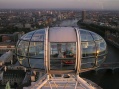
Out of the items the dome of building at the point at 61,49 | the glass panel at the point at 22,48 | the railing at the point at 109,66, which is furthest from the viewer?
the railing at the point at 109,66

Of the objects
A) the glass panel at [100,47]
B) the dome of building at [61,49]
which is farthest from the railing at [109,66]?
the dome of building at [61,49]

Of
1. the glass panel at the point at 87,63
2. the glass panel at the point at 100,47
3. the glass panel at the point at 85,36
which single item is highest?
the glass panel at the point at 85,36

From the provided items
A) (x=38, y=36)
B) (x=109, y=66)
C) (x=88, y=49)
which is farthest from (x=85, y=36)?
(x=109, y=66)

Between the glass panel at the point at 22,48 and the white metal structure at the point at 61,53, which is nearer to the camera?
the white metal structure at the point at 61,53

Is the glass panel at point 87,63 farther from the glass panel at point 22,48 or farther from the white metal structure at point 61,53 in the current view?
the glass panel at point 22,48

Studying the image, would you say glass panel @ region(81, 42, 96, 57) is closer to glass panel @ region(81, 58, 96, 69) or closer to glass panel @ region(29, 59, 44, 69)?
glass panel @ region(81, 58, 96, 69)

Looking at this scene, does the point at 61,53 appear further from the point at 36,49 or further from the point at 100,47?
the point at 100,47

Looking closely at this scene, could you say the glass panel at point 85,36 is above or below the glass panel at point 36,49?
above
